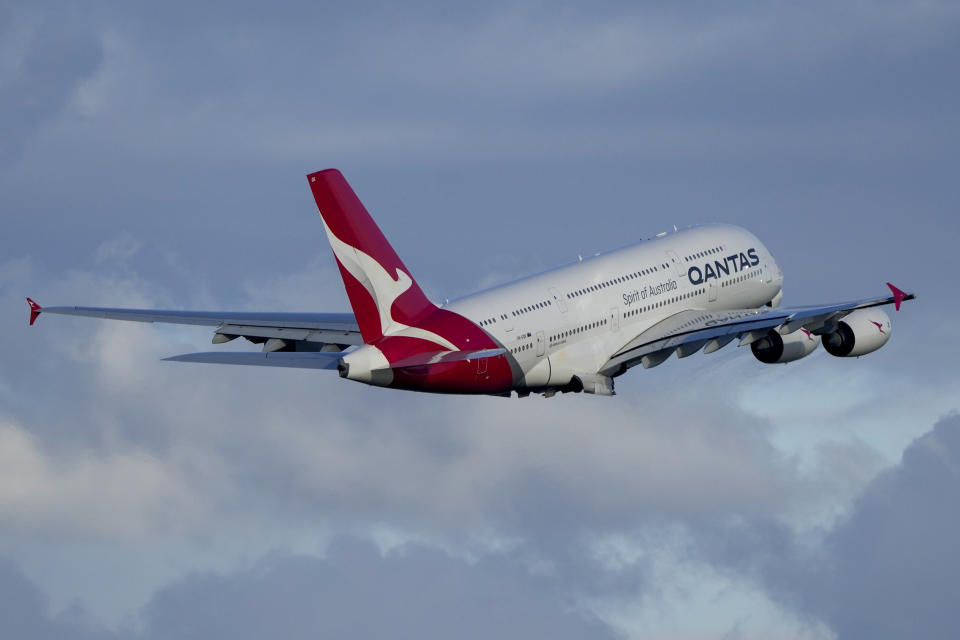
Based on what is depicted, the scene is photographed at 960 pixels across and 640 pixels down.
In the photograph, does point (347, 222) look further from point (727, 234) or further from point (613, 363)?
point (727, 234)

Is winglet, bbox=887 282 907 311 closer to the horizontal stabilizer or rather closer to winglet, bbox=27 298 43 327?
the horizontal stabilizer

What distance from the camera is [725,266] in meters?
83.4

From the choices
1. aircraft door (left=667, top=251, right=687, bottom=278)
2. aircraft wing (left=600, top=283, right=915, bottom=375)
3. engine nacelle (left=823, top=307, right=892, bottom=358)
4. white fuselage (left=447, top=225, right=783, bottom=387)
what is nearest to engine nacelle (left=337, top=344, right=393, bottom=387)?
white fuselage (left=447, top=225, right=783, bottom=387)

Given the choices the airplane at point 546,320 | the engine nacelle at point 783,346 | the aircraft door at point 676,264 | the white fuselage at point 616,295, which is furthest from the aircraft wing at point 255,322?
the engine nacelle at point 783,346

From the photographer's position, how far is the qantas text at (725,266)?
81.7 meters

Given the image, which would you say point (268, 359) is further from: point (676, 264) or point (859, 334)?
point (859, 334)

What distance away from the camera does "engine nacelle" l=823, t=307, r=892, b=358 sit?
8169 centimetres

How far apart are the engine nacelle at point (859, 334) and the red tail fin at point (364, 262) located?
67.5 ft

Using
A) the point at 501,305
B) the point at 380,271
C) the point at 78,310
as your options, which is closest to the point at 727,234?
the point at 501,305

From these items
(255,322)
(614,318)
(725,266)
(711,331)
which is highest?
(255,322)

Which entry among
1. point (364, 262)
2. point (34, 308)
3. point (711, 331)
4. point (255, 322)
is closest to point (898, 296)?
point (711, 331)

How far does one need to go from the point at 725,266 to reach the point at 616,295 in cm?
768

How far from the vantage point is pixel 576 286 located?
250 feet

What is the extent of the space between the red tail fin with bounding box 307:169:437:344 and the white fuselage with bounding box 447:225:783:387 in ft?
9.24
